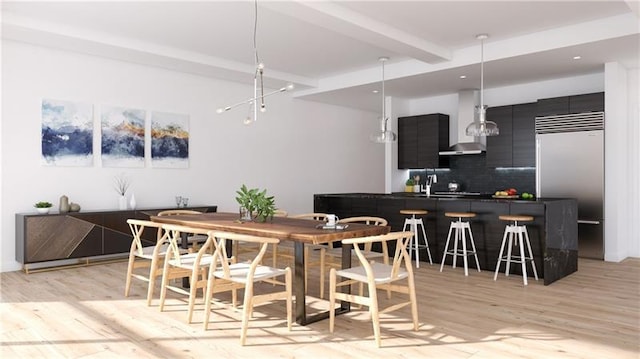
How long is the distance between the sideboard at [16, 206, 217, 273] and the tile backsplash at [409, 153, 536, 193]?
5.46 m

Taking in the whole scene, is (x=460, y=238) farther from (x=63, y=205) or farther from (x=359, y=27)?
(x=63, y=205)

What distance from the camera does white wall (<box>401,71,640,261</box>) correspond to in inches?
258

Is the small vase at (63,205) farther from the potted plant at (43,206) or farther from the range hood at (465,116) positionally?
the range hood at (465,116)

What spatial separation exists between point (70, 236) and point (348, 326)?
3.91 meters

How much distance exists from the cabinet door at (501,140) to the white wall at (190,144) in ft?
10.2

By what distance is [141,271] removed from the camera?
578 centimetres

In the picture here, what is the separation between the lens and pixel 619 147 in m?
6.63

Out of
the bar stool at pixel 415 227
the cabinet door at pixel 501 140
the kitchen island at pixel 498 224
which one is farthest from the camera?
the cabinet door at pixel 501 140

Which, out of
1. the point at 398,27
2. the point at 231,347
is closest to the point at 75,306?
the point at 231,347

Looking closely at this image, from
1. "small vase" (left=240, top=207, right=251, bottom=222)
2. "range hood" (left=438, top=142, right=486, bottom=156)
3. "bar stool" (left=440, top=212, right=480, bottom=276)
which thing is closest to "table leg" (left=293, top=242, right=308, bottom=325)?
"small vase" (left=240, top=207, right=251, bottom=222)

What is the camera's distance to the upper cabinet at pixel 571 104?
6.73 meters

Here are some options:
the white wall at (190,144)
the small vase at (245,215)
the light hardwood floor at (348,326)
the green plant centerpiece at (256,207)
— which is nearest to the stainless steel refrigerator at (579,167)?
the light hardwood floor at (348,326)

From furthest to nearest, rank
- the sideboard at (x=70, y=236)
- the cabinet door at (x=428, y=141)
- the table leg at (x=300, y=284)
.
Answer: the cabinet door at (x=428, y=141) < the sideboard at (x=70, y=236) < the table leg at (x=300, y=284)

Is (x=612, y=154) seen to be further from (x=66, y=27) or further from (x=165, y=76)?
(x=66, y=27)
